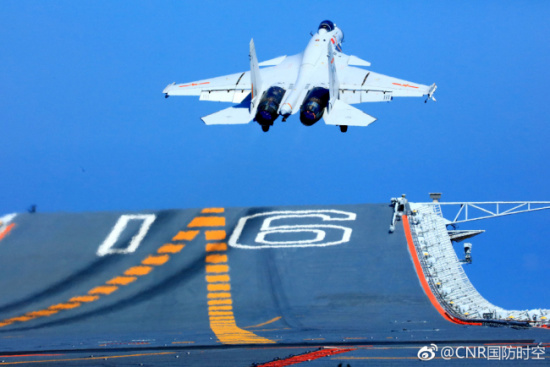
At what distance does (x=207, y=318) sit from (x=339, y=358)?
83.1ft

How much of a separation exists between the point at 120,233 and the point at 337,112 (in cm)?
2957

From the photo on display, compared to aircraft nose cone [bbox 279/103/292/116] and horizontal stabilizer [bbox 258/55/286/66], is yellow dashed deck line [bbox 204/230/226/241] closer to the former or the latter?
horizontal stabilizer [bbox 258/55/286/66]

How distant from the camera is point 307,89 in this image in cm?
12506

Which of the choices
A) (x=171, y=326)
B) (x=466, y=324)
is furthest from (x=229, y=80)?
(x=466, y=324)

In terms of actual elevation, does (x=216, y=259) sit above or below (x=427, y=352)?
above

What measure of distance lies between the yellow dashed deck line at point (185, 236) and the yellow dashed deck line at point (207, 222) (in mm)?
1525

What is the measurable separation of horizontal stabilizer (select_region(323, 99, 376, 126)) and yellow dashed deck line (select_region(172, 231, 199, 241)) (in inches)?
912

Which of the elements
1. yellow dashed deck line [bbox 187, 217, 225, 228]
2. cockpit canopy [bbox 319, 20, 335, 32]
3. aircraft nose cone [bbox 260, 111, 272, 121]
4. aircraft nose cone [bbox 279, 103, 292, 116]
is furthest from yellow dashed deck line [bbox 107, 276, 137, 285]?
cockpit canopy [bbox 319, 20, 335, 32]

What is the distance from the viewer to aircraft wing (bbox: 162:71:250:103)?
13112cm

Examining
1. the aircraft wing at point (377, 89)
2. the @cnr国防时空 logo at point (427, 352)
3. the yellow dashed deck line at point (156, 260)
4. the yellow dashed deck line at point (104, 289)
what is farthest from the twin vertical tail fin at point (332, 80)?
the @cnr国防时空 logo at point (427, 352)

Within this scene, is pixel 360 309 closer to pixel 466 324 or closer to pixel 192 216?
pixel 466 324

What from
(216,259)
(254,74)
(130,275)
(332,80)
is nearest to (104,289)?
(130,275)

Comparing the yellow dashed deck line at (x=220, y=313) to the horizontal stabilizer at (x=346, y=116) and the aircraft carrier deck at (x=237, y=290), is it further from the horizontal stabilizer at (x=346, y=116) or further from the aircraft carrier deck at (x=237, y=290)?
the horizontal stabilizer at (x=346, y=116)

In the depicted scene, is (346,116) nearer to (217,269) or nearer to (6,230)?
(217,269)
